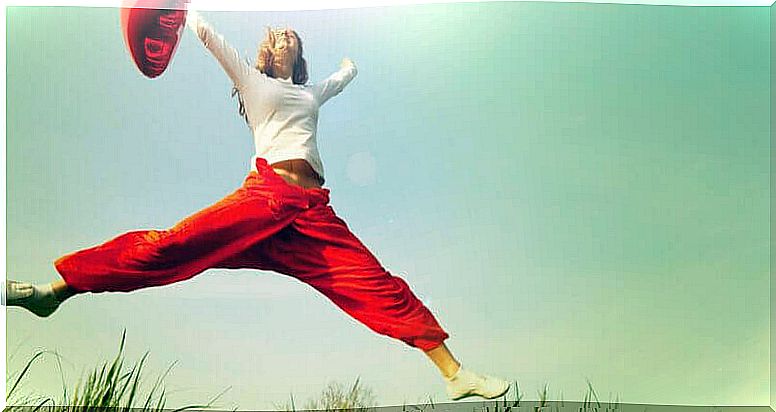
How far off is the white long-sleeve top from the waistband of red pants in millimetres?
27

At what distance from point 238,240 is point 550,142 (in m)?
1.40

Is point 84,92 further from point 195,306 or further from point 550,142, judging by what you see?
point 550,142

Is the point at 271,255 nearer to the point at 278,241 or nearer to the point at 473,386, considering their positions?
the point at 278,241

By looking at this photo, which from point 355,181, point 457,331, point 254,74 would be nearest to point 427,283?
point 457,331

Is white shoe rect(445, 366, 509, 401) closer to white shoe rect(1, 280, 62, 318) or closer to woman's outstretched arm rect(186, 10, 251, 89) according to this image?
woman's outstretched arm rect(186, 10, 251, 89)

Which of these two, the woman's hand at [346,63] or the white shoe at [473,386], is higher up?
the woman's hand at [346,63]

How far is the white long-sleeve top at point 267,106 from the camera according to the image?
4750mm

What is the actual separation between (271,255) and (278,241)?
2.7 inches

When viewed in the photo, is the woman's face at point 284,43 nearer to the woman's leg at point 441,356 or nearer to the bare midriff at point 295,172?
the bare midriff at point 295,172

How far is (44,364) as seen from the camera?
15.5 ft

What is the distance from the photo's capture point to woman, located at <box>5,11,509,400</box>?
4727 millimetres

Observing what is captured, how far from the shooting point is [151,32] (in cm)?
477

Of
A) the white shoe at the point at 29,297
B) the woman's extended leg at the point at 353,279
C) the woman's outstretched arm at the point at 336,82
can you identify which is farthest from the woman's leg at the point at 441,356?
the white shoe at the point at 29,297

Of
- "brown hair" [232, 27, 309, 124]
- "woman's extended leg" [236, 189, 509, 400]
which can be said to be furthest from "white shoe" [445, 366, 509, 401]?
"brown hair" [232, 27, 309, 124]
